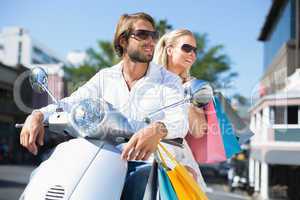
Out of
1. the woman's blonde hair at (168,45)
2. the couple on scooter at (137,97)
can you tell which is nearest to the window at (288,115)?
the woman's blonde hair at (168,45)

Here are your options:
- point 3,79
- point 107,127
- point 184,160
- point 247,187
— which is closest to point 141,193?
point 107,127

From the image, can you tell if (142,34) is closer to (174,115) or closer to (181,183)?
(174,115)

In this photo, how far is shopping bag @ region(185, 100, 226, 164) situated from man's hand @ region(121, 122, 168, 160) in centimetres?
73

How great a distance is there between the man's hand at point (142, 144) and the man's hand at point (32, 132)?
0.38 meters

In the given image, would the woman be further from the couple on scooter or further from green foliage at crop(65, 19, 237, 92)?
green foliage at crop(65, 19, 237, 92)

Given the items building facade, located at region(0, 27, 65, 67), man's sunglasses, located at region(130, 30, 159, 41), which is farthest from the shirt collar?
building facade, located at region(0, 27, 65, 67)

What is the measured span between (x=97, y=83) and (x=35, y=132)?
→ 1.30ft

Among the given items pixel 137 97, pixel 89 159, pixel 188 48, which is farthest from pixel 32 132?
pixel 188 48

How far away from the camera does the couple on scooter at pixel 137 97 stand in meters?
1.64

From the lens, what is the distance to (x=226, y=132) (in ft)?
7.43

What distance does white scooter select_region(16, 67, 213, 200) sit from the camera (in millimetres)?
1535

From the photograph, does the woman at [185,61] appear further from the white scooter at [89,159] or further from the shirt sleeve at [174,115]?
the white scooter at [89,159]

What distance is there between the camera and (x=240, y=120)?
226 centimetres

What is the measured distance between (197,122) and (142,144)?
795 mm
